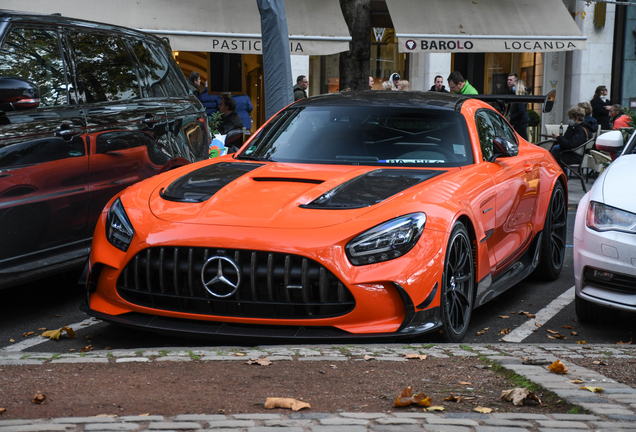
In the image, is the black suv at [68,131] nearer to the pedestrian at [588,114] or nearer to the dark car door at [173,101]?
the dark car door at [173,101]

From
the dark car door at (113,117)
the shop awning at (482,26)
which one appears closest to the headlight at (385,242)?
the dark car door at (113,117)

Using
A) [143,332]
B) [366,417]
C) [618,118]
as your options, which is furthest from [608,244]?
[618,118]

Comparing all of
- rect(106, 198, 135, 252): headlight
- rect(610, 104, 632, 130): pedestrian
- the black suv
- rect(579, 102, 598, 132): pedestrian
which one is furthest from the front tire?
rect(610, 104, 632, 130): pedestrian

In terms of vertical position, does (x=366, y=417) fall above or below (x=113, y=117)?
below

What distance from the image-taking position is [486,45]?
15.7m

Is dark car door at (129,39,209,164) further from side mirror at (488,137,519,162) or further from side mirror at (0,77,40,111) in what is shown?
side mirror at (488,137,519,162)

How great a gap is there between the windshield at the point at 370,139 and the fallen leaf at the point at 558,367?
1.91 m

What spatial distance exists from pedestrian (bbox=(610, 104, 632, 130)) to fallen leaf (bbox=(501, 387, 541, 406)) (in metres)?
12.6

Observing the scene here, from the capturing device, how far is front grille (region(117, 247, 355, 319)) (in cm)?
428

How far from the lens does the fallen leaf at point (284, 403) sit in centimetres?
326

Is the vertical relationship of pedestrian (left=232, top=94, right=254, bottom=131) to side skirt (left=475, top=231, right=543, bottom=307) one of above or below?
above

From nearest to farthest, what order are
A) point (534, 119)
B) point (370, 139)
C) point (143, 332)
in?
point (143, 332)
point (370, 139)
point (534, 119)

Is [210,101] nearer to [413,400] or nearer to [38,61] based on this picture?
[38,61]

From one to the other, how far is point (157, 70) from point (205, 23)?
300 inches
